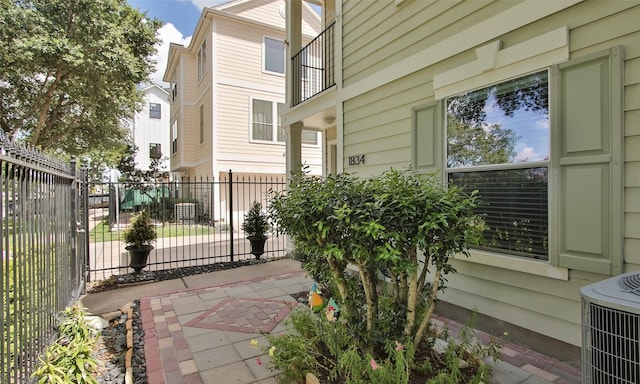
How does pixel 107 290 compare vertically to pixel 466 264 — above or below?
below

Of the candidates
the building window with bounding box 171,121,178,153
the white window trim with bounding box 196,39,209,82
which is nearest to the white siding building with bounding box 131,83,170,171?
the building window with bounding box 171,121,178,153

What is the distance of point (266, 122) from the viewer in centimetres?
1303

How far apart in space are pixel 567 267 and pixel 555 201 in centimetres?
51

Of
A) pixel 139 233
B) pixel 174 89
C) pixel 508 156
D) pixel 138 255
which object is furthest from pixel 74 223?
pixel 174 89

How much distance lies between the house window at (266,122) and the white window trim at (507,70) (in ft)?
32.3

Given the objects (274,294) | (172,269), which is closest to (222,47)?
(172,269)

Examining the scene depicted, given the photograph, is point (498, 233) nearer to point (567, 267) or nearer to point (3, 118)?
point (567, 267)

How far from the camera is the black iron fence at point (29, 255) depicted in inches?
75.7

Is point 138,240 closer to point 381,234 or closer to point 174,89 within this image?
point 381,234

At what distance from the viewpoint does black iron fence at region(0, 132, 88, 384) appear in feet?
6.31

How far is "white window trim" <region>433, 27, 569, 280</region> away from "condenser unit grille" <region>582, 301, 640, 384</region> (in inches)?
45.0

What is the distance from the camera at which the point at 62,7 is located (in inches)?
380

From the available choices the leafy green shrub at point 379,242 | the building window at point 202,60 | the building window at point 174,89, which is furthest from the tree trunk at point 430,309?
the building window at point 174,89

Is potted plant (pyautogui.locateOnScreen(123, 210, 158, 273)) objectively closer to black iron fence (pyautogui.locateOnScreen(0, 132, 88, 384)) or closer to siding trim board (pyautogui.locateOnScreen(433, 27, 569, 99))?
black iron fence (pyautogui.locateOnScreen(0, 132, 88, 384))
